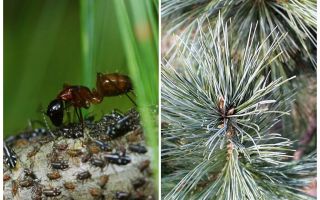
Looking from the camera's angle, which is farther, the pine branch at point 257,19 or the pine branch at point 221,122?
the pine branch at point 257,19

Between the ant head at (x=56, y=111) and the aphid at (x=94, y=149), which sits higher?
the ant head at (x=56, y=111)

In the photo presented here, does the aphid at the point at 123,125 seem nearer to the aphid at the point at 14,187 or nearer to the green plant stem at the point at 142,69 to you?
the green plant stem at the point at 142,69

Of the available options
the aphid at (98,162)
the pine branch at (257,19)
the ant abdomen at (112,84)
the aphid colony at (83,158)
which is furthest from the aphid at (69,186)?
the pine branch at (257,19)

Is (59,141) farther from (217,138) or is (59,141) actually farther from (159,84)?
(217,138)

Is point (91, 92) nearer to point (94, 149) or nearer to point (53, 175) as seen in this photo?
point (94, 149)

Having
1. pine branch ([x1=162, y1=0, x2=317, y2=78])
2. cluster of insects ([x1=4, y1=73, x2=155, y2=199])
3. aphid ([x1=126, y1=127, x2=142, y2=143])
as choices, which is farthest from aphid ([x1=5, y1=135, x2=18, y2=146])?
pine branch ([x1=162, y1=0, x2=317, y2=78])

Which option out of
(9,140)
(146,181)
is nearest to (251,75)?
(146,181)

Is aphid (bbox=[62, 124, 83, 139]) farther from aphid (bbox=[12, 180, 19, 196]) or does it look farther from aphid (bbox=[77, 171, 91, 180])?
aphid (bbox=[12, 180, 19, 196])
